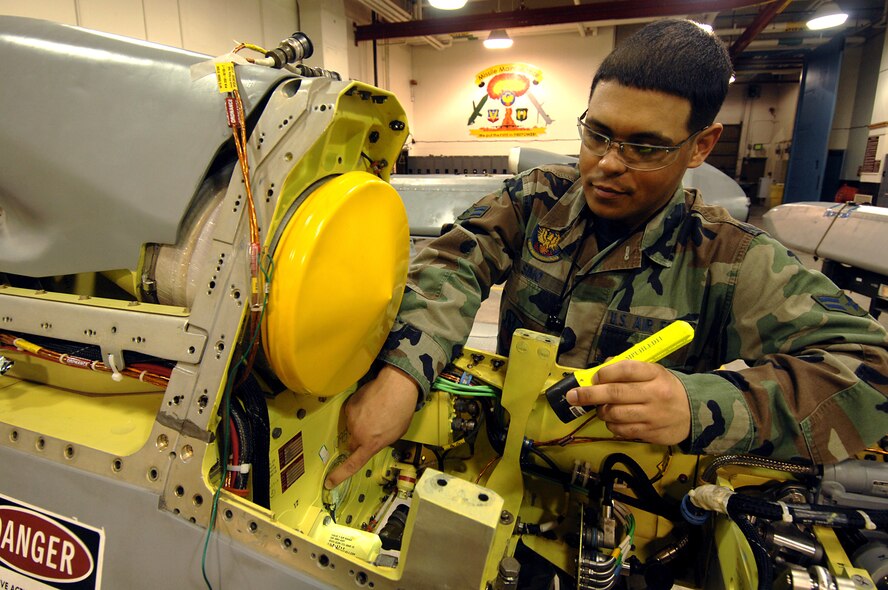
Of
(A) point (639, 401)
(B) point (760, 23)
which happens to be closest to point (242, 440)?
(A) point (639, 401)

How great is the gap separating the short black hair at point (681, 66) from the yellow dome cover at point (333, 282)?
0.72 meters

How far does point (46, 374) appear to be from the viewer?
133cm

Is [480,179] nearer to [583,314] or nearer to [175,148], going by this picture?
[583,314]

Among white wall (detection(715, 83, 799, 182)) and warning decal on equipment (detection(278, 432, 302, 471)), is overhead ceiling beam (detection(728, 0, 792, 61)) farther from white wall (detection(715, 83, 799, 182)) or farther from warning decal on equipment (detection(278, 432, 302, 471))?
warning decal on equipment (detection(278, 432, 302, 471))

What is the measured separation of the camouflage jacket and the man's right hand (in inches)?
2.0

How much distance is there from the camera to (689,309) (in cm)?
146

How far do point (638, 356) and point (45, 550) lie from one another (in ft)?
4.59

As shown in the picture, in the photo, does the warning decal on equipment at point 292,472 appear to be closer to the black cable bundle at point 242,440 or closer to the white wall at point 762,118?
the black cable bundle at point 242,440

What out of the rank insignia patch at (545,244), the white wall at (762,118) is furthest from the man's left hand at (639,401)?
the white wall at (762,118)

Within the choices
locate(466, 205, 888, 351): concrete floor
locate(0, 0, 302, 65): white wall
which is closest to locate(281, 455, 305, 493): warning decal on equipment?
locate(466, 205, 888, 351): concrete floor

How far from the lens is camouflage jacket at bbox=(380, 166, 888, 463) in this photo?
43.3 inches

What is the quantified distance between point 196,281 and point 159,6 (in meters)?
5.31

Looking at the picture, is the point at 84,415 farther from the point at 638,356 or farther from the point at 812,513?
the point at 812,513

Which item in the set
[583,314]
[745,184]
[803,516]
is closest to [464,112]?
[745,184]
